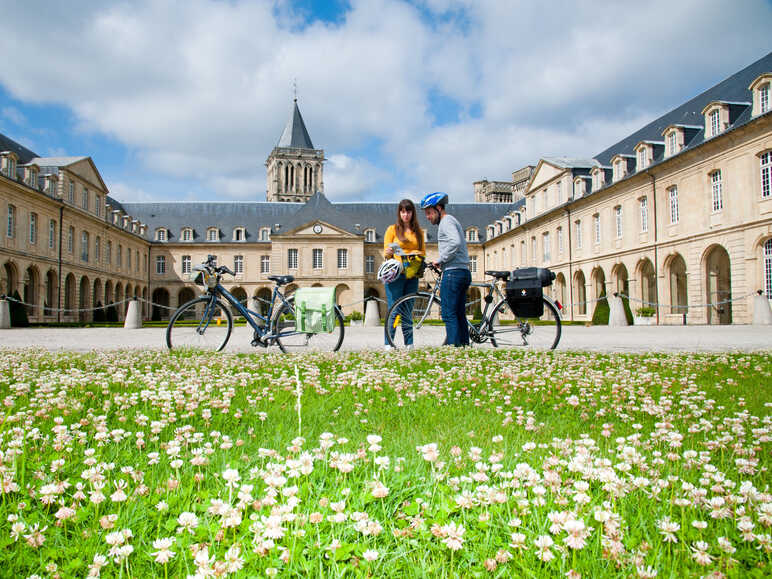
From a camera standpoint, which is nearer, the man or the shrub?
the man

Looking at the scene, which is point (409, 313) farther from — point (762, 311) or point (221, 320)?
point (762, 311)

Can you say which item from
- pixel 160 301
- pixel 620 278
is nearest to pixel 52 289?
pixel 160 301

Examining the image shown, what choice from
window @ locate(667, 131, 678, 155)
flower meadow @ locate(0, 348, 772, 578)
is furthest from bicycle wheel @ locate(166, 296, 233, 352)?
window @ locate(667, 131, 678, 155)

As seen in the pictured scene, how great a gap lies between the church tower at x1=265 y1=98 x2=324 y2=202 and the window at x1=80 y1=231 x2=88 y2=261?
111ft

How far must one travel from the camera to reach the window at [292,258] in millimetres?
48156

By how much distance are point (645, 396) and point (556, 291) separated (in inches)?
1405

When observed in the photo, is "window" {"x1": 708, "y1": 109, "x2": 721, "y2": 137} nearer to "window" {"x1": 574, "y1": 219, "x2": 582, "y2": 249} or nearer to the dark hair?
"window" {"x1": 574, "y1": 219, "x2": 582, "y2": 249}

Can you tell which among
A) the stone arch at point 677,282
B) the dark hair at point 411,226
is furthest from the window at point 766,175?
the dark hair at point 411,226

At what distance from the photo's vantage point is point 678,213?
2497 centimetres

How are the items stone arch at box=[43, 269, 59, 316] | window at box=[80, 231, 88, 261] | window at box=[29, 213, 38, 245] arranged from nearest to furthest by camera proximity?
window at box=[29, 213, 38, 245]
stone arch at box=[43, 269, 59, 316]
window at box=[80, 231, 88, 261]

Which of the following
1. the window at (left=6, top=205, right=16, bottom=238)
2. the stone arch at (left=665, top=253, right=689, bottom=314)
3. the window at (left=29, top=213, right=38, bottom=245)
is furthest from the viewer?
the window at (left=29, top=213, right=38, bottom=245)

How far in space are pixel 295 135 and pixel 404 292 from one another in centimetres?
6905

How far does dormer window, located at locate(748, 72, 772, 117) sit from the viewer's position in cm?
1958

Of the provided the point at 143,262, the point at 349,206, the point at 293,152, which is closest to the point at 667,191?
the point at 349,206
